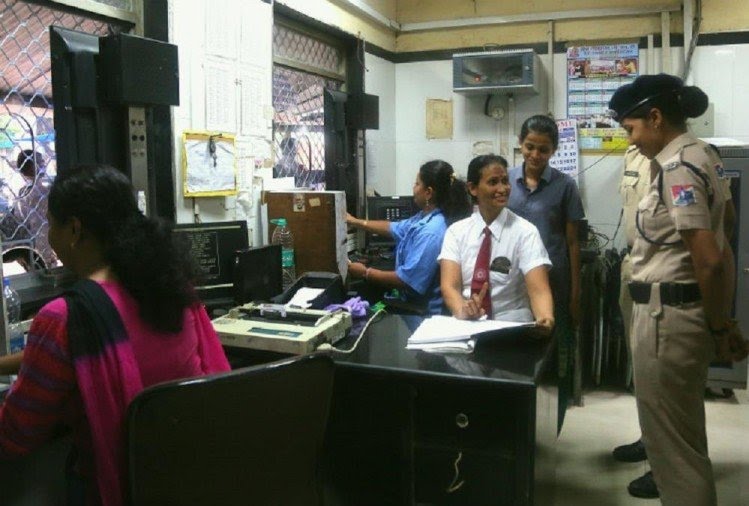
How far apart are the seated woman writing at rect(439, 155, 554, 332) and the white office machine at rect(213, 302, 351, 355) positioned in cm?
44

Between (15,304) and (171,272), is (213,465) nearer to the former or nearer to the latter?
(171,272)

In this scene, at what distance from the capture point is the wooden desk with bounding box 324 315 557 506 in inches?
75.6

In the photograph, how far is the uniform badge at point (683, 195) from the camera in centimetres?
202

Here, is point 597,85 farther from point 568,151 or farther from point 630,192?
point 630,192

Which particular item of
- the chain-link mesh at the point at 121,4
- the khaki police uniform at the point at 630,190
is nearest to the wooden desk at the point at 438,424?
the khaki police uniform at the point at 630,190

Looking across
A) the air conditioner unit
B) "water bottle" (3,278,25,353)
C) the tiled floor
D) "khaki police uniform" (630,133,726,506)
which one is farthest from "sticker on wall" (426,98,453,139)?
"water bottle" (3,278,25,353)

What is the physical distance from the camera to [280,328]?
225 cm

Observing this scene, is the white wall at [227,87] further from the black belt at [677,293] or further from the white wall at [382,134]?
the black belt at [677,293]

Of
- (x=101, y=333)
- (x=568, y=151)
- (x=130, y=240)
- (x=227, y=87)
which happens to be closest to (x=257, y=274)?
(x=227, y=87)

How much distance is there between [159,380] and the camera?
1459 mm

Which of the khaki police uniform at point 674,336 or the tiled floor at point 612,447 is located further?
the tiled floor at point 612,447

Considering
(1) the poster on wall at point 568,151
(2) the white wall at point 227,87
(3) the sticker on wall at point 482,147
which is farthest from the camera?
(3) the sticker on wall at point 482,147

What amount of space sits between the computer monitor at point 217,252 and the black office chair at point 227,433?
139cm

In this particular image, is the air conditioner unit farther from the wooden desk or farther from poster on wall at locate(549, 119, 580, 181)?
the wooden desk
